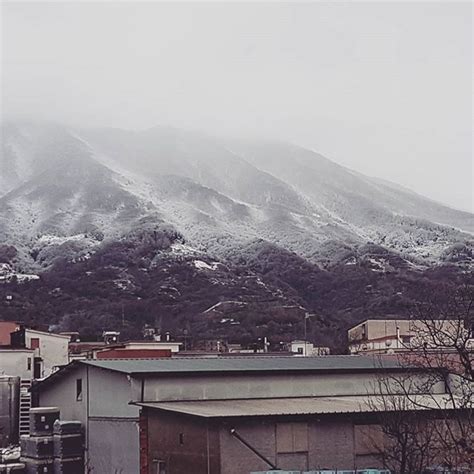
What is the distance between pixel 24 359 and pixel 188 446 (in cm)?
1801

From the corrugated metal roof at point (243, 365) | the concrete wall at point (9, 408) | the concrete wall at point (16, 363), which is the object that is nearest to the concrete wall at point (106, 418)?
the corrugated metal roof at point (243, 365)

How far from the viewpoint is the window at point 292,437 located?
20578mm

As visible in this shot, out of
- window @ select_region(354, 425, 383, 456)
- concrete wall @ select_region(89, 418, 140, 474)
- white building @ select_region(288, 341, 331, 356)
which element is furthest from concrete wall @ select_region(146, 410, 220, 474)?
white building @ select_region(288, 341, 331, 356)

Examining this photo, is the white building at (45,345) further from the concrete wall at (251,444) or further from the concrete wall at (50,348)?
the concrete wall at (251,444)

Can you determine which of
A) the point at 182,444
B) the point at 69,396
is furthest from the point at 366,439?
the point at 69,396

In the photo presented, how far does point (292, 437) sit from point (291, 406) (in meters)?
1.55

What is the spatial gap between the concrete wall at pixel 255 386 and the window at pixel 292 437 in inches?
113

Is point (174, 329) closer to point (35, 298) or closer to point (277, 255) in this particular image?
point (35, 298)

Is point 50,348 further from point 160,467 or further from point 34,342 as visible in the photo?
point 160,467

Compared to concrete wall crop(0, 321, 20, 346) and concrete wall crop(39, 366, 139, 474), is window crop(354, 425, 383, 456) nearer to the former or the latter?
concrete wall crop(39, 366, 139, 474)

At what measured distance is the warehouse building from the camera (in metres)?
20.1

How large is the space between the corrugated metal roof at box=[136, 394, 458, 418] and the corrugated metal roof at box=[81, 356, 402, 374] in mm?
789

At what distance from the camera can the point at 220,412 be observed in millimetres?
20422

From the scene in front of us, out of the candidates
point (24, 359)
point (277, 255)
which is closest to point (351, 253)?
point (277, 255)
